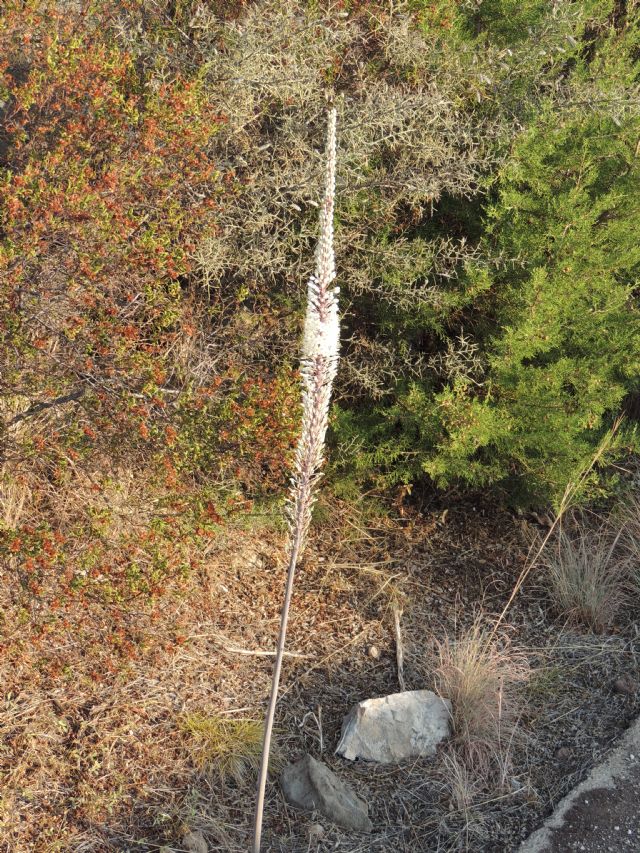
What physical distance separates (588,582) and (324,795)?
186cm

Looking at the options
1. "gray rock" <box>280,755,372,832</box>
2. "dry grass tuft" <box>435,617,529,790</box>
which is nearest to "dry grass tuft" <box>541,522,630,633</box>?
"dry grass tuft" <box>435,617,529,790</box>

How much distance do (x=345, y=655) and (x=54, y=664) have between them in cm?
134

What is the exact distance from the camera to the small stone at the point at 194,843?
2961 mm

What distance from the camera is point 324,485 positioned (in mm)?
4770

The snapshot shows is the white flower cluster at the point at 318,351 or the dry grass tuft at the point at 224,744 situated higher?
the white flower cluster at the point at 318,351

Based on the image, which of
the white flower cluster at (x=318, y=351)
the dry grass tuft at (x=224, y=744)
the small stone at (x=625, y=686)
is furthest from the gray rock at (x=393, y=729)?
the white flower cluster at (x=318, y=351)

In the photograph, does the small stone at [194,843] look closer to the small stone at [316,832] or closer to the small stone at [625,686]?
the small stone at [316,832]

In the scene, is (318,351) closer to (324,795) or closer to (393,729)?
(324,795)

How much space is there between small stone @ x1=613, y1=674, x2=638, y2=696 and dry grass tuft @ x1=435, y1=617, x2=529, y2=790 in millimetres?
412

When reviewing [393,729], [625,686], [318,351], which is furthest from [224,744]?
[318,351]

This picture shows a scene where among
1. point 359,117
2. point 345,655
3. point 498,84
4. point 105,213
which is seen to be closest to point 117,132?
point 105,213

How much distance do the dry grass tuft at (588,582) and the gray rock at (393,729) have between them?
3.49 ft

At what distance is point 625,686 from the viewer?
3.91 meters

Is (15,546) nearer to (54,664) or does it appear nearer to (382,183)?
(54,664)
